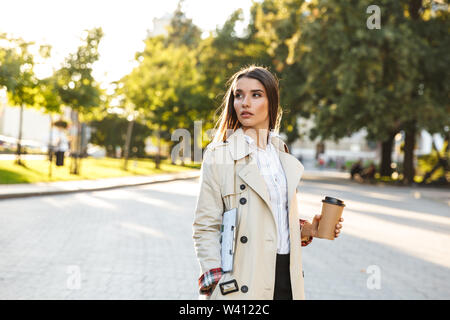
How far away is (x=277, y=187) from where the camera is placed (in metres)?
2.43

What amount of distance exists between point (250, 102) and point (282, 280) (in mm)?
915

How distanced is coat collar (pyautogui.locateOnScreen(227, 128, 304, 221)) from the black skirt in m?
0.28

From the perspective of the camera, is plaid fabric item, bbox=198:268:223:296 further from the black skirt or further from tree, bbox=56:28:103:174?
tree, bbox=56:28:103:174

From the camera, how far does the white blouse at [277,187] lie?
2.40 metres

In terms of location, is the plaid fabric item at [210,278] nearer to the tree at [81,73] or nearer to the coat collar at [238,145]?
the coat collar at [238,145]

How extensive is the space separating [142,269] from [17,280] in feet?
4.89

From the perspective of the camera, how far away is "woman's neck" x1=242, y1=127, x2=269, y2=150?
253 centimetres

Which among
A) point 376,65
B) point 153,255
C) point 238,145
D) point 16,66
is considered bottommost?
point 153,255

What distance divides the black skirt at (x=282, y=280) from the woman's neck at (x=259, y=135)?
0.59 m

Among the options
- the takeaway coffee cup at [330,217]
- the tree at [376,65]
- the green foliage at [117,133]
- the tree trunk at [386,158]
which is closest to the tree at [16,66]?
the tree at [376,65]

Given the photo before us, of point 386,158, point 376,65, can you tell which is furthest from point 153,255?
point 386,158

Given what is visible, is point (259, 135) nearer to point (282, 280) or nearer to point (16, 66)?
point (282, 280)

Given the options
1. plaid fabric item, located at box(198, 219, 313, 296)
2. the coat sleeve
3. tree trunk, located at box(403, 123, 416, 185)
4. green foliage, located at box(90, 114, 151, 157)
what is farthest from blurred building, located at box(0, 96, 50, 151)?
plaid fabric item, located at box(198, 219, 313, 296)

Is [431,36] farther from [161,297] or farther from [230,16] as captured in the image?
[161,297]
